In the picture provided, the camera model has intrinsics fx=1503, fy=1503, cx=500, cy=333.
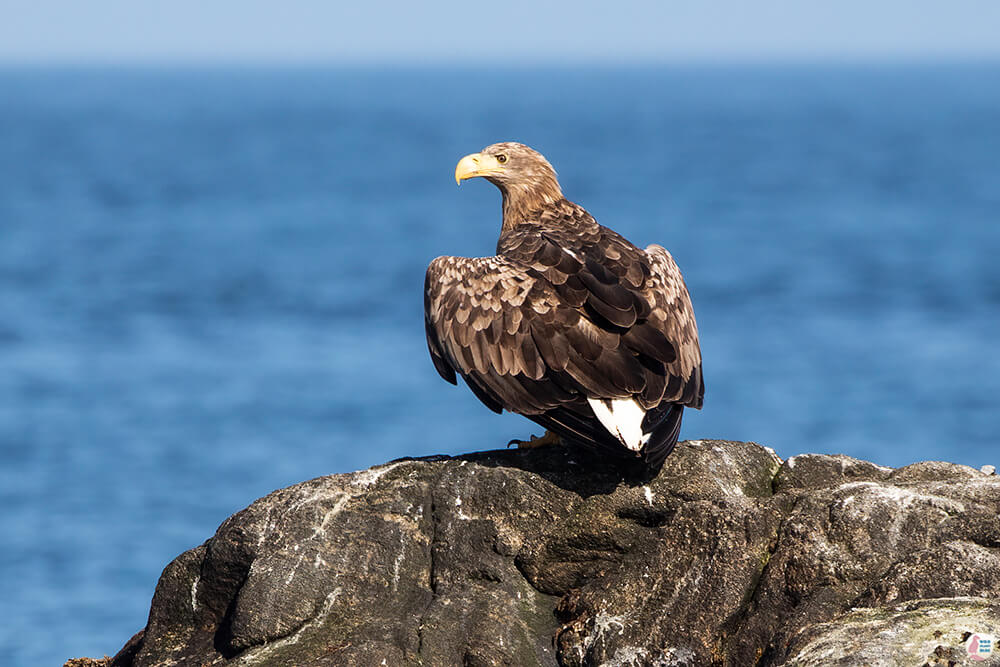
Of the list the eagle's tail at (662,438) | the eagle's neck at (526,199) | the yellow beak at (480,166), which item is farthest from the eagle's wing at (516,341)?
the yellow beak at (480,166)

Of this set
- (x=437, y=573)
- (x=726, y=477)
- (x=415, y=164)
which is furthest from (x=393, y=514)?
(x=415, y=164)

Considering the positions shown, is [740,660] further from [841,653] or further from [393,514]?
[393,514]

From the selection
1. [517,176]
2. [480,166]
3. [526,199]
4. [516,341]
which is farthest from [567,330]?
[480,166]

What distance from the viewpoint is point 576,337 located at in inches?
319

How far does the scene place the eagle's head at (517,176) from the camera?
425 inches

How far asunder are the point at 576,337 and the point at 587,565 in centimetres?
135

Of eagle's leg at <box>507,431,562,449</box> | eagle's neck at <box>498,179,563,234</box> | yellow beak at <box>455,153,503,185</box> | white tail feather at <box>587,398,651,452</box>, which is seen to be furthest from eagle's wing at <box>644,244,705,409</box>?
yellow beak at <box>455,153,503,185</box>

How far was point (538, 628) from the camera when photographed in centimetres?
705

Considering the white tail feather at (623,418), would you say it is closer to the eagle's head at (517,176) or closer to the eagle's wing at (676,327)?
the eagle's wing at (676,327)

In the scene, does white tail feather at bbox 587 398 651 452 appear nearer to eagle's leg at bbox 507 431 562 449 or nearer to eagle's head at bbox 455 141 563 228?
eagle's leg at bbox 507 431 562 449

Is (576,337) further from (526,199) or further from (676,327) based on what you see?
(526,199)

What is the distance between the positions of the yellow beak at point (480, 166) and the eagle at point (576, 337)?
4.92 feet

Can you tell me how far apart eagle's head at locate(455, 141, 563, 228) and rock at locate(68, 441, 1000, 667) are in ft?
10.1

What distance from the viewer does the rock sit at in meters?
6.51
